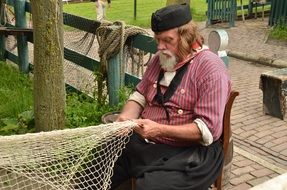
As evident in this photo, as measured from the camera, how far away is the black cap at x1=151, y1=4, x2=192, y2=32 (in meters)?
2.59

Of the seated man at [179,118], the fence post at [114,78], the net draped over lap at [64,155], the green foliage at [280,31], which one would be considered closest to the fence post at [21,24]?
the fence post at [114,78]

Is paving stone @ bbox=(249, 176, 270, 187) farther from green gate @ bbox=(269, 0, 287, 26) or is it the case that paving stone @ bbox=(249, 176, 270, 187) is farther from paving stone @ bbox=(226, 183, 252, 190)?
green gate @ bbox=(269, 0, 287, 26)

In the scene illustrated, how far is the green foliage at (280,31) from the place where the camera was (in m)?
10.1

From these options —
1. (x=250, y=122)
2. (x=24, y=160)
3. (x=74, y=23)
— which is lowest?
(x=250, y=122)

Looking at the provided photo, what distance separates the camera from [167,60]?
106 inches

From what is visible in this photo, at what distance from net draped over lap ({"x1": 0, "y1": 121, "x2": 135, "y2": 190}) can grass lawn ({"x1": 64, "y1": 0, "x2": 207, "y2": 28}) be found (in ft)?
35.4

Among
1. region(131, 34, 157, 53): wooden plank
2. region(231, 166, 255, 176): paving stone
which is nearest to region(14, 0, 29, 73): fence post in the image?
region(131, 34, 157, 53): wooden plank

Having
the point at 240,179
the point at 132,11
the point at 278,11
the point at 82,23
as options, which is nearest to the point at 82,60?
the point at 82,23

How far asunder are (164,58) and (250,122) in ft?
9.40

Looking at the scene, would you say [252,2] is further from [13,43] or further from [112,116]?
[112,116]

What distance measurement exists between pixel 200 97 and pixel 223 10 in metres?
10.0

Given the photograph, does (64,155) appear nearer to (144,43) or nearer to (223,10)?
(144,43)

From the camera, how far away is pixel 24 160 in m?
2.40

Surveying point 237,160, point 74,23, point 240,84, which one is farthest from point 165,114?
point 240,84
